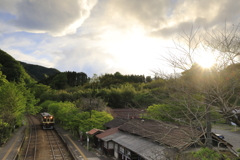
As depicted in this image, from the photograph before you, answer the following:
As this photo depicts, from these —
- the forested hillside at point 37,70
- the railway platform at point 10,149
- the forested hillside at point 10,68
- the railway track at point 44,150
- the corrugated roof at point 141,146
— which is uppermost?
the forested hillside at point 37,70

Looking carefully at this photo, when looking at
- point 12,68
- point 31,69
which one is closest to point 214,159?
point 12,68

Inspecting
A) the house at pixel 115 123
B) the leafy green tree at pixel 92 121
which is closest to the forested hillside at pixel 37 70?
the leafy green tree at pixel 92 121

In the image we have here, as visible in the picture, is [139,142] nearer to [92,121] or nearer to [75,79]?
[92,121]

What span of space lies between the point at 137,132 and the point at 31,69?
16182 centimetres

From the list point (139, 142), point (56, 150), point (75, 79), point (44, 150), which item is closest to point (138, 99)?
point (56, 150)

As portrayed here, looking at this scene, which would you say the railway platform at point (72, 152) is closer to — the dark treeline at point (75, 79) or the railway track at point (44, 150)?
the railway track at point (44, 150)

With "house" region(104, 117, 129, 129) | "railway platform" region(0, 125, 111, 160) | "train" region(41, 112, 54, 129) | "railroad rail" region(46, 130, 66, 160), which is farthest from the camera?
"train" region(41, 112, 54, 129)

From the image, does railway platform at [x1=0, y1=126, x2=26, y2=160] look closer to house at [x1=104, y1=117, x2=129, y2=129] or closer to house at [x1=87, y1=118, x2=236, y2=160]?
house at [x1=87, y1=118, x2=236, y2=160]

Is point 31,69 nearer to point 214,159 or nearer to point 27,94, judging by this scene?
point 27,94

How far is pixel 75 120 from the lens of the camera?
24.5 meters

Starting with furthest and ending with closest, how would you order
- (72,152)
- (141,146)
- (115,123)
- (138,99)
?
1. (138,99)
2. (115,123)
3. (72,152)
4. (141,146)

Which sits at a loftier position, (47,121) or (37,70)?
(37,70)

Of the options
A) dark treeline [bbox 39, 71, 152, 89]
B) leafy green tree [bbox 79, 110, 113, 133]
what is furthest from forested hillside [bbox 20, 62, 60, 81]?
leafy green tree [bbox 79, 110, 113, 133]

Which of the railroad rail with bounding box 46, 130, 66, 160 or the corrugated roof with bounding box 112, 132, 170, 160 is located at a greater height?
the corrugated roof with bounding box 112, 132, 170, 160
